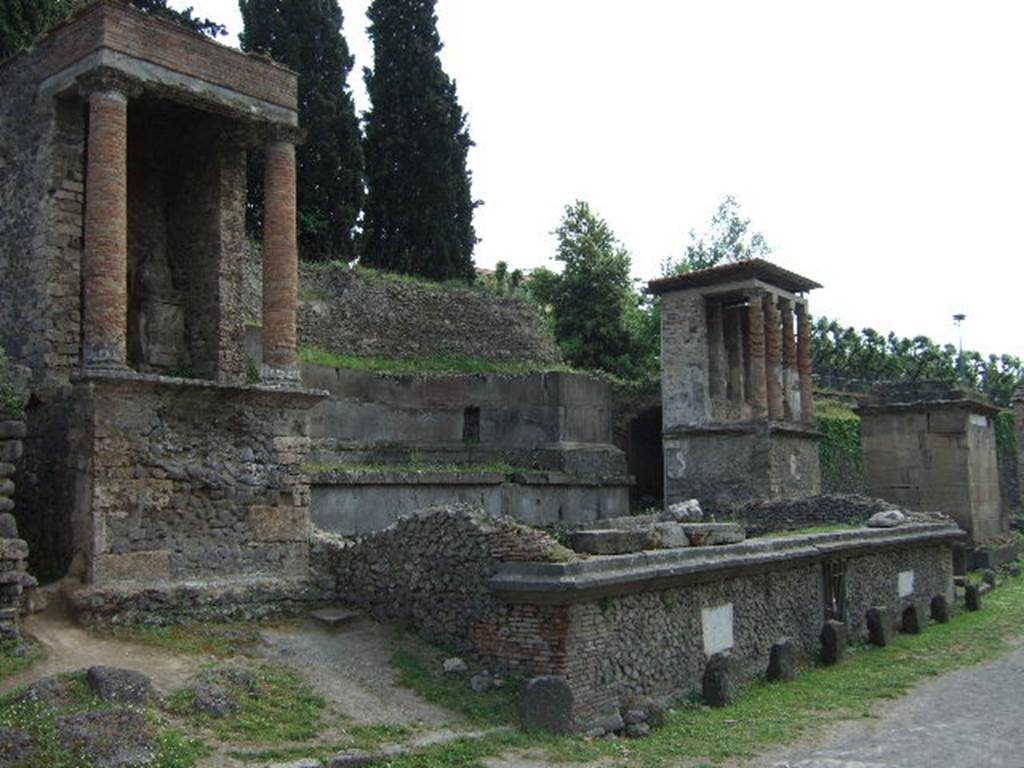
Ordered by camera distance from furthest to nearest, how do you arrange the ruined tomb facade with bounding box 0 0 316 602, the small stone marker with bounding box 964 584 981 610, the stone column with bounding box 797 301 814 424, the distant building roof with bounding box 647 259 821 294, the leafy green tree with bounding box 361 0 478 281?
the leafy green tree with bounding box 361 0 478 281
the stone column with bounding box 797 301 814 424
the distant building roof with bounding box 647 259 821 294
the small stone marker with bounding box 964 584 981 610
the ruined tomb facade with bounding box 0 0 316 602

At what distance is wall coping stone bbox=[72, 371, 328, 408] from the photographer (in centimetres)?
1149

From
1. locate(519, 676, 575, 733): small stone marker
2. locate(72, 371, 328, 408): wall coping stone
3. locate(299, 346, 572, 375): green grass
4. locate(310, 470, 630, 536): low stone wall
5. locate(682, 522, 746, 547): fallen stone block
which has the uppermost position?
locate(299, 346, 572, 375): green grass

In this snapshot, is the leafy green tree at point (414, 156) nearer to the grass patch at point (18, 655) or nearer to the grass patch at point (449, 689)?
the grass patch at point (449, 689)

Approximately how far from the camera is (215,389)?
40.9 feet

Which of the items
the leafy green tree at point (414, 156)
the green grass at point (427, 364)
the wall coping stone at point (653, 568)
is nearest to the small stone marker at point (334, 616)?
the wall coping stone at point (653, 568)

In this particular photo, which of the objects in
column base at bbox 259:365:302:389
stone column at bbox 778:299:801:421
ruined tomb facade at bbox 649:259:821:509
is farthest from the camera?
stone column at bbox 778:299:801:421

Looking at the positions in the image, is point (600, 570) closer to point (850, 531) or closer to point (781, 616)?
point (781, 616)

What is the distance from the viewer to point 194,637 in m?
11.1

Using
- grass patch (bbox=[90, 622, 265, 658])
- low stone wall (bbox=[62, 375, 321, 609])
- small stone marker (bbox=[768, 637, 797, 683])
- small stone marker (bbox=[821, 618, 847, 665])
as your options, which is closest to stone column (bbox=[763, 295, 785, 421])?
small stone marker (bbox=[821, 618, 847, 665])

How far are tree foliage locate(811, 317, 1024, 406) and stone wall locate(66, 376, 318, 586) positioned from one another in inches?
1130

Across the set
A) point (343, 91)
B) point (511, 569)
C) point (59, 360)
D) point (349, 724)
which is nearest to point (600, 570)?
point (511, 569)

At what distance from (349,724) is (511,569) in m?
2.07

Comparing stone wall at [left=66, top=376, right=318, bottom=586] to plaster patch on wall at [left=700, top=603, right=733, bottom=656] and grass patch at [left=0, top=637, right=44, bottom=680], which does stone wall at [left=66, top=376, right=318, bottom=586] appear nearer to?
grass patch at [left=0, top=637, right=44, bottom=680]

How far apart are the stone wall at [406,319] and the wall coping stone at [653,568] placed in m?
10.7
